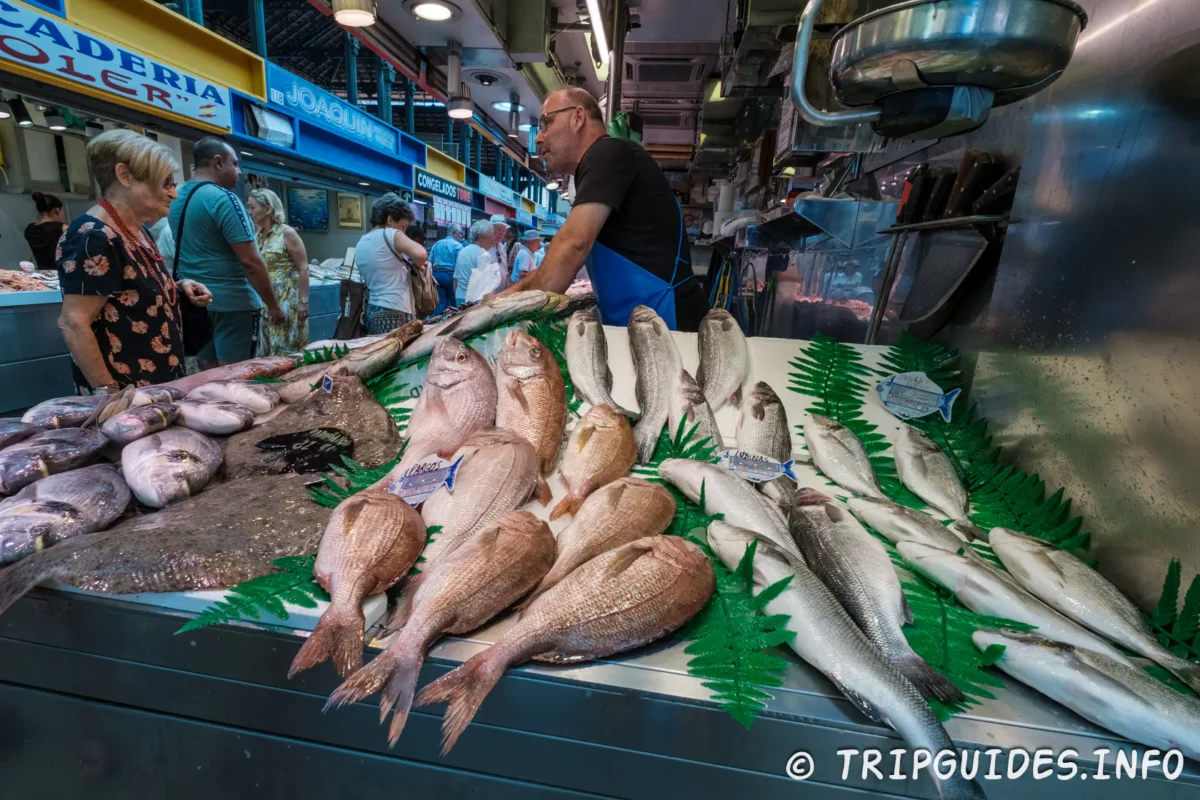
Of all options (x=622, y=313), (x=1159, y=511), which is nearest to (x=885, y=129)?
(x=1159, y=511)

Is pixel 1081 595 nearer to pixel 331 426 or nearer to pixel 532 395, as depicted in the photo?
pixel 532 395

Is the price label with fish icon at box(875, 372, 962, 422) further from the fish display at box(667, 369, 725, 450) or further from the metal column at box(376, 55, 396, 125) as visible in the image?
the metal column at box(376, 55, 396, 125)

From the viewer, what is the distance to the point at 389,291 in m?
5.80

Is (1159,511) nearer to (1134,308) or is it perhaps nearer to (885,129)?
(1134,308)

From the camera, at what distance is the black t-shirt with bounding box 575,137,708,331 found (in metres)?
2.49

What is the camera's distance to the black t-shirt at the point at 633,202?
2494mm

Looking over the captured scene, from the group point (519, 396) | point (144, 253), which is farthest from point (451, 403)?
point (144, 253)

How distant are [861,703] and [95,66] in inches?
246

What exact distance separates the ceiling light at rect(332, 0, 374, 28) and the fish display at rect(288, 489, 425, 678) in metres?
6.61

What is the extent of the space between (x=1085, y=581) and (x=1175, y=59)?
120 cm

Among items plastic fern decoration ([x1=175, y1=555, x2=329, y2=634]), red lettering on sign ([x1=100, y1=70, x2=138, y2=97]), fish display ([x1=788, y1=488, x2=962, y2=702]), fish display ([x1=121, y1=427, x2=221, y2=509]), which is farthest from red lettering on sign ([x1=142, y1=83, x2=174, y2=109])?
fish display ([x1=788, y1=488, x2=962, y2=702])

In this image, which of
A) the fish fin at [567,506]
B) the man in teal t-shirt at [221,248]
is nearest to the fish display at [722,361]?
the fish fin at [567,506]

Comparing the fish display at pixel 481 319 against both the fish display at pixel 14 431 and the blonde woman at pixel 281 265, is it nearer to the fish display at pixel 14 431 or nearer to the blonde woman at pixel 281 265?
the fish display at pixel 14 431

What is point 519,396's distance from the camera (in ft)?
5.46
